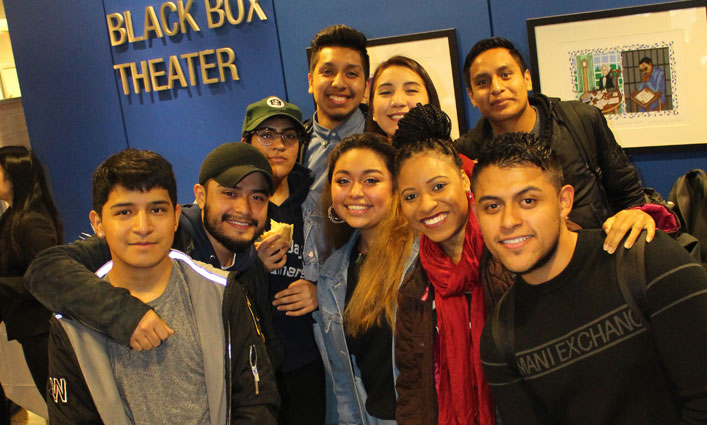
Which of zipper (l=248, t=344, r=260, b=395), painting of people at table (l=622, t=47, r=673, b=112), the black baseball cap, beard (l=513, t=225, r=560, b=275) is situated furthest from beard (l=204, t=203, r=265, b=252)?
painting of people at table (l=622, t=47, r=673, b=112)

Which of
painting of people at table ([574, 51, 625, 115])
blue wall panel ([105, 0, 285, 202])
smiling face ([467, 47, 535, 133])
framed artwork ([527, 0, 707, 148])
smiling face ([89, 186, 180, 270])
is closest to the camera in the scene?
smiling face ([89, 186, 180, 270])

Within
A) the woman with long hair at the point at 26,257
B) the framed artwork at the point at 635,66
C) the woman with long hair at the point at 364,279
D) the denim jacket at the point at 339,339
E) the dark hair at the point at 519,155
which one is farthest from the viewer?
the woman with long hair at the point at 26,257

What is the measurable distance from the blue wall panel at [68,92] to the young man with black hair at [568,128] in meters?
2.69

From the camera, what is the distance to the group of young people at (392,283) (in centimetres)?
162

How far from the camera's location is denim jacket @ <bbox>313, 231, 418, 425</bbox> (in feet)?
7.71

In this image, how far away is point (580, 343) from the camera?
163cm

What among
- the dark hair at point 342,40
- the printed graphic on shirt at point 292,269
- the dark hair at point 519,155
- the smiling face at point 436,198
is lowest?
the printed graphic on shirt at point 292,269

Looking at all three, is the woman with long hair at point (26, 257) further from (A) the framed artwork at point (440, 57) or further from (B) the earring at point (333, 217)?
(A) the framed artwork at point (440, 57)

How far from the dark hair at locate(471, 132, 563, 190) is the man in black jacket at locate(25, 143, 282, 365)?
0.87m

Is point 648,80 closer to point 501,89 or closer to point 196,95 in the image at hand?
point 501,89

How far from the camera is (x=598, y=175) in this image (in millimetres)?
2531

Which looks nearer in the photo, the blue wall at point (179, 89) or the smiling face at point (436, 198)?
the smiling face at point (436, 198)

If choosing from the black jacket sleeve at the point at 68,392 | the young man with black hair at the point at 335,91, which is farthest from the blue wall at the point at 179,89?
the black jacket sleeve at the point at 68,392

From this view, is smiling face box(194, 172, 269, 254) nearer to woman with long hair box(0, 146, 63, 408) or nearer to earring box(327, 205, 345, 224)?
earring box(327, 205, 345, 224)
